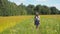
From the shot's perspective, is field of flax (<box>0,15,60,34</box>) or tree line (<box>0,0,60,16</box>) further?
tree line (<box>0,0,60,16</box>)

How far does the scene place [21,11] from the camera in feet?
227

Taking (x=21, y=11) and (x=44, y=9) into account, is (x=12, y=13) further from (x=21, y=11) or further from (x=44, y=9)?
(x=44, y=9)

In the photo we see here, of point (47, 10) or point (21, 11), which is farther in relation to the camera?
point (47, 10)

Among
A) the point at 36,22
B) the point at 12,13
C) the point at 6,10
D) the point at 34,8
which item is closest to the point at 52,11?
the point at 34,8

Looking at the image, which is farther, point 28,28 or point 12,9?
point 12,9

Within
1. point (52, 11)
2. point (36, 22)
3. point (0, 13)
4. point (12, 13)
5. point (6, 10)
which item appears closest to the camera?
point (36, 22)

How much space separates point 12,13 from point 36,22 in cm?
4437

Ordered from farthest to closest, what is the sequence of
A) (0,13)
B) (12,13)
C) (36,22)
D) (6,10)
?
(12,13)
(6,10)
(0,13)
(36,22)

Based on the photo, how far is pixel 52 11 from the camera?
81.0 metres

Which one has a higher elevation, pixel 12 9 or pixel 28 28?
pixel 28 28

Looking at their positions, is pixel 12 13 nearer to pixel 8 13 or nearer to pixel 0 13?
pixel 8 13

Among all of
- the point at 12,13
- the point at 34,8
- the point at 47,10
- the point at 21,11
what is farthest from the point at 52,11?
the point at 12,13

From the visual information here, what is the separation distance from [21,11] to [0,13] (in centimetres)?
1973

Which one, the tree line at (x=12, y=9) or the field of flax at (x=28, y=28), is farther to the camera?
the tree line at (x=12, y=9)
